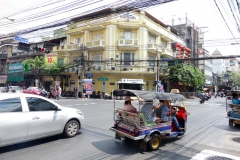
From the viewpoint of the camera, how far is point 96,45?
27000mm

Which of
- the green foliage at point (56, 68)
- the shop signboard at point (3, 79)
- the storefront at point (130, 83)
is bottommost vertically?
the storefront at point (130, 83)

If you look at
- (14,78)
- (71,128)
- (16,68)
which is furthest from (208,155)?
(14,78)

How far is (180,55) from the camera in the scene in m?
37.4

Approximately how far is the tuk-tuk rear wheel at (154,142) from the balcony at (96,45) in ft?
74.7

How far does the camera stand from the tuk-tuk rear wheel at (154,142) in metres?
4.91

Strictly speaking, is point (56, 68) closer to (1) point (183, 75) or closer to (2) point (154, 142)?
(1) point (183, 75)

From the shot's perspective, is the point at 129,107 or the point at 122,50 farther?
the point at 122,50

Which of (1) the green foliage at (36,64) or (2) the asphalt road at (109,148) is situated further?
(1) the green foliage at (36,64)

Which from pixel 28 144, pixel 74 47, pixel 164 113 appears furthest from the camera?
pixel 74 47

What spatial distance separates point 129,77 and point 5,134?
75.1 feet

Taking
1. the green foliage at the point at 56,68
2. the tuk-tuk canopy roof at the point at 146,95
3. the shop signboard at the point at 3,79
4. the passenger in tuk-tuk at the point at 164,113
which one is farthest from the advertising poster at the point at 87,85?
the shop signboard at the point at 3,79

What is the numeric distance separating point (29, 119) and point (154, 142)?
11.7 feet

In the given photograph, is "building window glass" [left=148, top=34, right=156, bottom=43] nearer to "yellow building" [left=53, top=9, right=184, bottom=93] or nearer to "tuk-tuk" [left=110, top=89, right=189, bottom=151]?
"yellow building" [left=53, top=9, right=184, bottom=93]

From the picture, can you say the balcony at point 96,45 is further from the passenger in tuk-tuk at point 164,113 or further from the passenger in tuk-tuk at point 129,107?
the passenger in tuk-tuk at point 164,113
